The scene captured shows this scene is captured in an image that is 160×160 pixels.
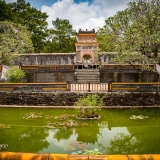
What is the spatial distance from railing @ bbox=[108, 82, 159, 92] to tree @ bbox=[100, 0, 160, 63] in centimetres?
166

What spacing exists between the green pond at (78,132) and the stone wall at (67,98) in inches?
33.8

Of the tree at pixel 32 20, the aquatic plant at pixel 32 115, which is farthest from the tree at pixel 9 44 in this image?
the tree at pixel 32 20

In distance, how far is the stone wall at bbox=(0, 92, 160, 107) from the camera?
41.8 feet

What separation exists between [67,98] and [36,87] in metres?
2.15

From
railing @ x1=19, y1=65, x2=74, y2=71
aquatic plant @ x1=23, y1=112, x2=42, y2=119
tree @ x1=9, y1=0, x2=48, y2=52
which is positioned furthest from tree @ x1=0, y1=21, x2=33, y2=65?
tree @ x1=9, y1=0, x2=48, y2=52

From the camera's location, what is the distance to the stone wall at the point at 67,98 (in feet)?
41.8

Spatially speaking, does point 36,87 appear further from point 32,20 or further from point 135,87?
point 32,20

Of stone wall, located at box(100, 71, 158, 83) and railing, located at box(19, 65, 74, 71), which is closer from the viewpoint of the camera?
stone wall, located at box(100, 71, 158, 83)

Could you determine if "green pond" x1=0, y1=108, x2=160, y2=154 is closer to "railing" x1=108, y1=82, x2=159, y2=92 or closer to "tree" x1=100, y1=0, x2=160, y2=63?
"railing" x1=108, y1=82, x2=159, y2=92

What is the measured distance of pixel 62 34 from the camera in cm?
3472

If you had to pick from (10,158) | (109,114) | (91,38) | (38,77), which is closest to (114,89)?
(109,114)

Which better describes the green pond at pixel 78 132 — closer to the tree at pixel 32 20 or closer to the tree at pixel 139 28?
the tree at pixel 139 28

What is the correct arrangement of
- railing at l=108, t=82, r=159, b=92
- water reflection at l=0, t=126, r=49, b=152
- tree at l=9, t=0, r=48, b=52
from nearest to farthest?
1. water reflection at l=0, t=126, r=49, b=152
2. railing at l=108, t=82, r=159, b=92
3. tree at l=9, t=0, r=48, b=52

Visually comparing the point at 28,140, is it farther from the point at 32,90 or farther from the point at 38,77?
the point at 38,77
